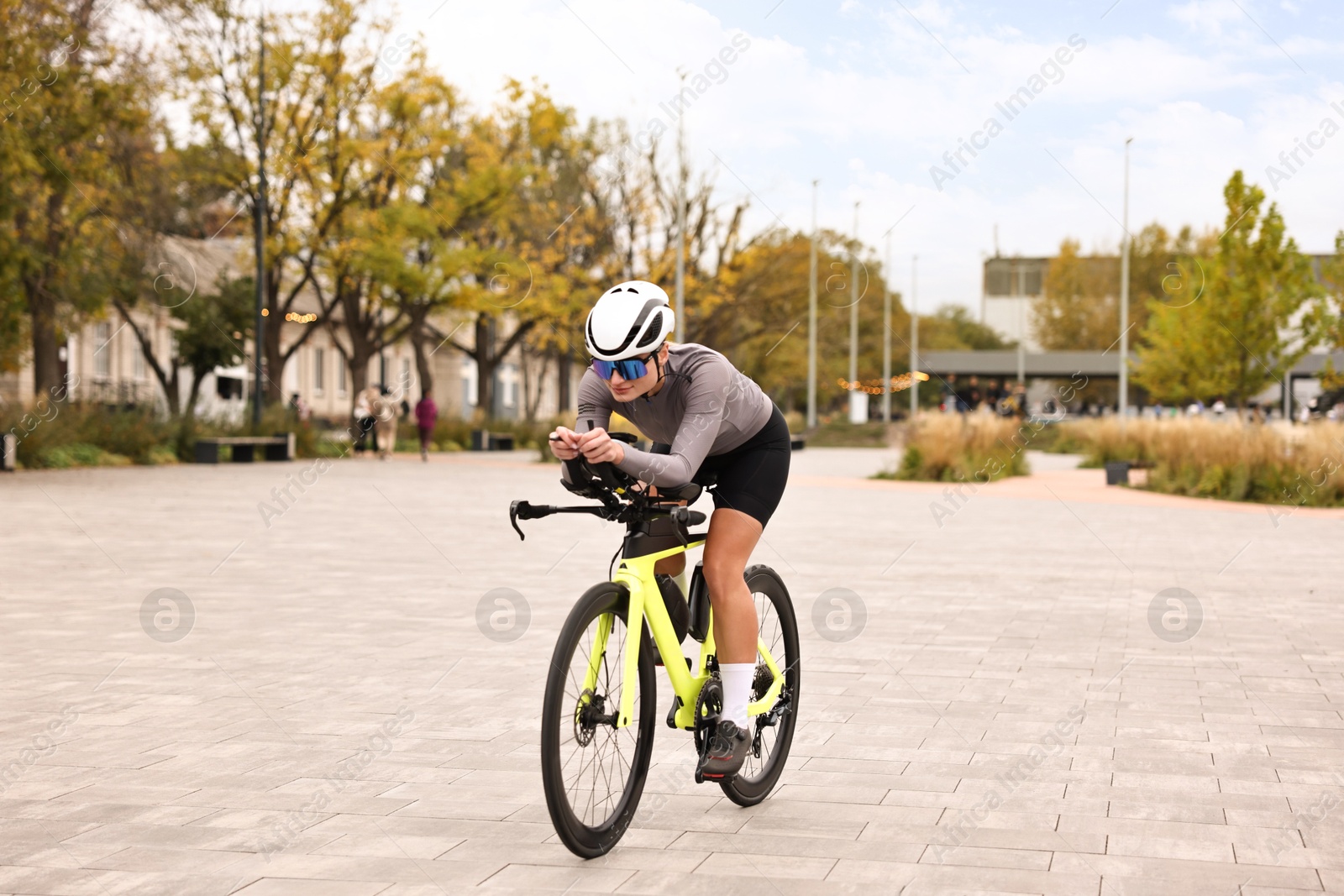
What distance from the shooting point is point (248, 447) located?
98.7 feet

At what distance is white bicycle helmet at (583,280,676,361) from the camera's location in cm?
379

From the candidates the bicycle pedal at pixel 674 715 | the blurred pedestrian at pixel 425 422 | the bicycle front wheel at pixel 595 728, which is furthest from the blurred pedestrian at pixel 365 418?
the bicycle front wheel at pixel 595 728

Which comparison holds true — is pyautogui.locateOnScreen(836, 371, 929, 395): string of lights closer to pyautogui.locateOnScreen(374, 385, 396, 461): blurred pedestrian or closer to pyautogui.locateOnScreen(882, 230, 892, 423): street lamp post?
pyautogui.locateOnScreen(882, 230, 892, 423): street lamp post

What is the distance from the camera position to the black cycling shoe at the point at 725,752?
425 centimetres

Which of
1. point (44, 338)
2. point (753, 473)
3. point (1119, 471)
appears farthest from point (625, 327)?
point (44, 338)

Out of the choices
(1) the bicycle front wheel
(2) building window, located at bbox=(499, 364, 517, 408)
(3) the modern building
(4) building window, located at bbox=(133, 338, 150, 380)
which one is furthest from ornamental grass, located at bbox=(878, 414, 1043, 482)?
(2) building window, located at bbox=(499, 364, 517, 408)

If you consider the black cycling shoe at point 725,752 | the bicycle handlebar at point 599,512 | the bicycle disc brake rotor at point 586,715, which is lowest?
the black cycling shoe at point 725,752

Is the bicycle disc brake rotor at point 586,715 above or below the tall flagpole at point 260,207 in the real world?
below

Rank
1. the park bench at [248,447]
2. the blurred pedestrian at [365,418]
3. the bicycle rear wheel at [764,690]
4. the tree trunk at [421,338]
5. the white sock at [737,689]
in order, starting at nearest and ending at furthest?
1. the white sock at [737,689]
2. the bicycle rear wheel at [764,690]
3. the park bench at [248,447]
4. the blurred pedestrian at [365,418]
5. the tree trunk at [421,338]

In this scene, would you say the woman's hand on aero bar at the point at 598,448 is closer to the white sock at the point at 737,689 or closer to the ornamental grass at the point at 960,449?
the white sock at the point at 737,689

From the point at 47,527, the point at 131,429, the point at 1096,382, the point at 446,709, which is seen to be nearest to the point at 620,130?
the point at 131,429

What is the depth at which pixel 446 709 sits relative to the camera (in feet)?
19.8

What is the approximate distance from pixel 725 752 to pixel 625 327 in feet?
4.51

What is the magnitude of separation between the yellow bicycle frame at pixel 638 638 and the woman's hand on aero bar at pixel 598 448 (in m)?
0.52
